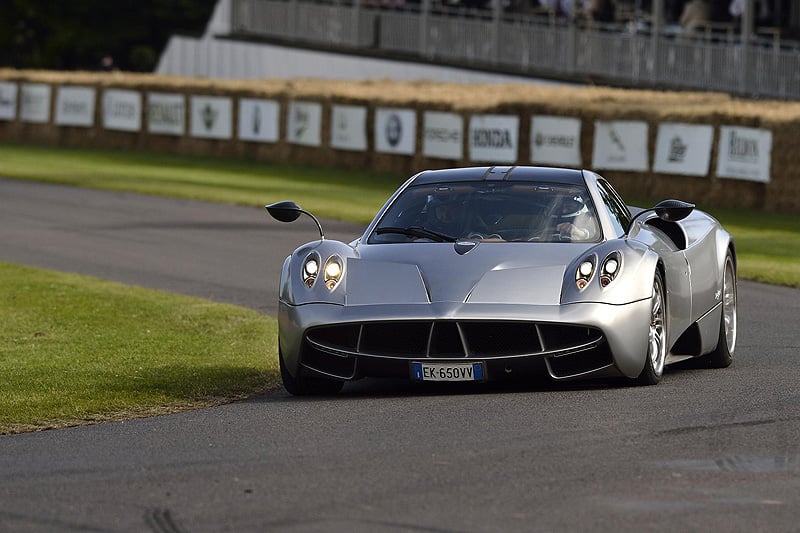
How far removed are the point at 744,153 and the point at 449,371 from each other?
1835 cm

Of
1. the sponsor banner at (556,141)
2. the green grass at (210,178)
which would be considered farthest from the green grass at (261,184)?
the sponsor banner at (556,141)

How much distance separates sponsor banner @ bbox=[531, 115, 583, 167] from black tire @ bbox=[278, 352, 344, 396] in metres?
20.6

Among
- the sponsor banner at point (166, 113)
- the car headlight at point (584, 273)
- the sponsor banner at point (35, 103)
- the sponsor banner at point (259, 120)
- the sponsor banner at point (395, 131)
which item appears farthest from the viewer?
the sponsor banner at point (35, 103)

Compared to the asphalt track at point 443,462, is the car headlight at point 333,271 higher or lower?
higher

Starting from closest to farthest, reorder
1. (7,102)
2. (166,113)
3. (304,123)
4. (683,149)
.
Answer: (683,149) < (304,123) < (166,113) < (7,102)

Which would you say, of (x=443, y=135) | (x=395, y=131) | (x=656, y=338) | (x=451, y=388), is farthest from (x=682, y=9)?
(x=451, y=388)

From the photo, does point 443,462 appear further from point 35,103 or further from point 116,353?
point 35,103

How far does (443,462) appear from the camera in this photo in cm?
721

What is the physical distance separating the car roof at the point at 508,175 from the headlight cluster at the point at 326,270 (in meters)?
1.22

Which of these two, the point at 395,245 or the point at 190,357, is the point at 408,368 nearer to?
the point at 395,245

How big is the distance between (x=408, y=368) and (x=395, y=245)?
0.98 metres

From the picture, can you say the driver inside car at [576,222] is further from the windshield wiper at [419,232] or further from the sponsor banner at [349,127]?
the sponsor banner at [349,127]

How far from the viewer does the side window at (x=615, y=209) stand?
10.3 meters

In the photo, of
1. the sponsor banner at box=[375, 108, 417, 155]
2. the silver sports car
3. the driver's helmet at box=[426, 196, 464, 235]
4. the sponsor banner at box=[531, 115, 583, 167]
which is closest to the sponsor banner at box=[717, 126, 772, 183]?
the sponsor banner at box=[531, 115, 583, 167]
